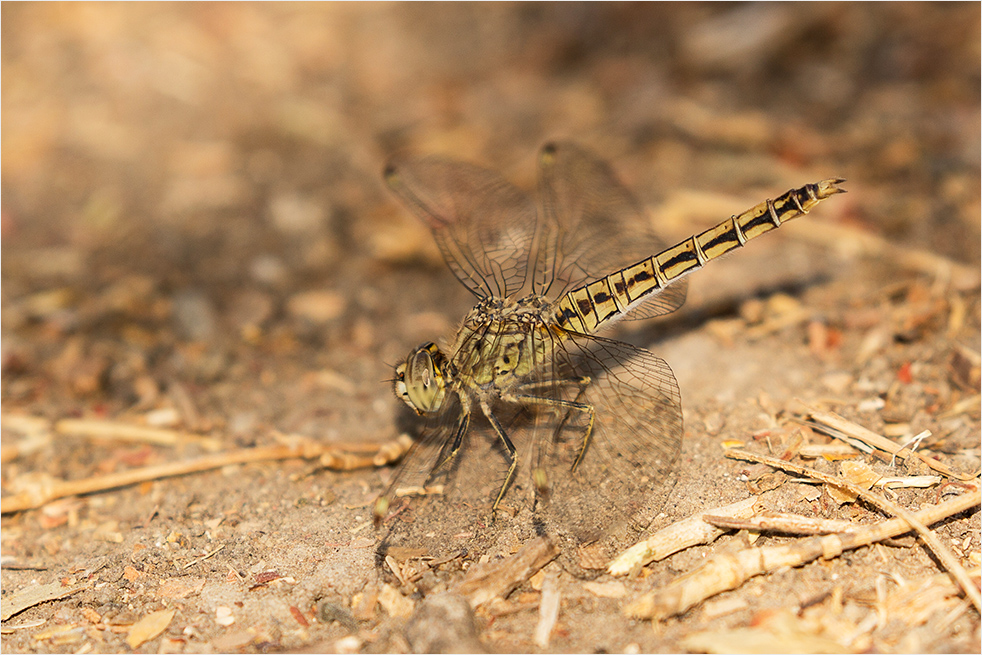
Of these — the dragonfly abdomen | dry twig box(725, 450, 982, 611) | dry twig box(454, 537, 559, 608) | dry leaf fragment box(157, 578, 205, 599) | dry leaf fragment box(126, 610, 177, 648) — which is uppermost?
the dragonfly abdomen

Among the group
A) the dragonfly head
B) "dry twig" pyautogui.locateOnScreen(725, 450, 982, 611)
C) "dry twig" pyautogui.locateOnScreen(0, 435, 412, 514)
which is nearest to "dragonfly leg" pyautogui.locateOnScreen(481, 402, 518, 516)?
the dragonfly head

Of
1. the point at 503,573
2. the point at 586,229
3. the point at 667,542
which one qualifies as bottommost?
the point at 667,542

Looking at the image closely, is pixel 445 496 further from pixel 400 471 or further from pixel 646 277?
pixel 646 277

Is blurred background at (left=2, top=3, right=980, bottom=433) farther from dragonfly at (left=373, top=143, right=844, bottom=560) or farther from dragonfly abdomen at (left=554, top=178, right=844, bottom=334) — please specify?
dragonfly abdomen at (left=554, top=178, right=844, bottom=334)

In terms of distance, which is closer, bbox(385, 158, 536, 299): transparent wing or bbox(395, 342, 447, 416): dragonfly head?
bbox(395, 342, 447, 416): dragonfly head

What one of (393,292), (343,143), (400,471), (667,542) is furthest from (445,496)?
(343,143)

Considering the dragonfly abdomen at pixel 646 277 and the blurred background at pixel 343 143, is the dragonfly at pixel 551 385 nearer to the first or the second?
the dragonfly abdomen at pixel 646 277
